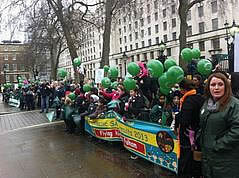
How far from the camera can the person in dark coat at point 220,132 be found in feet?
10.3

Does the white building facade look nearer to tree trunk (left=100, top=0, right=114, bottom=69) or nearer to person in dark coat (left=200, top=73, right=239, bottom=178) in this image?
tree trunk (left=100, top=0, right=114, bottom=69)

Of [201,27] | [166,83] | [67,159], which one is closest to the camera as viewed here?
[166,83]

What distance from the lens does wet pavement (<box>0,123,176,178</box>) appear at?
19.4ft

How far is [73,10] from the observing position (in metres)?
19.4

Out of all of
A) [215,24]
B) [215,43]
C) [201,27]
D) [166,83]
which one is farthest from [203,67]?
[201,27]

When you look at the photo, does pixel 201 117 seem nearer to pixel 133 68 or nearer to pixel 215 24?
pixel 133 68

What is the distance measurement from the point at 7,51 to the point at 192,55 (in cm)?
10262

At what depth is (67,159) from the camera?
23.1 feet

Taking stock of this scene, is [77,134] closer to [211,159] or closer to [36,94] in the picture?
[211,159]

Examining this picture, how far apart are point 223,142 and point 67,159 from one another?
15.2 feet

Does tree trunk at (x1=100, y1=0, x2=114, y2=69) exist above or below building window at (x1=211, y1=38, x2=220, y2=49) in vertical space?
below

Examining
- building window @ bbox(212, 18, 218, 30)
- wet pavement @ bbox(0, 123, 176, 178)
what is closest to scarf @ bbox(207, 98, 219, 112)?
wet pavement @ bbox(0, 123, 176, 178)

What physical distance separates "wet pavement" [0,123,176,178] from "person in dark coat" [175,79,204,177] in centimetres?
98

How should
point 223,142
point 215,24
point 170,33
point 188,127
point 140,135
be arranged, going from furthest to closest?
point 170,33, point 215,24, point 140,135, point 188,127, point 223,142
